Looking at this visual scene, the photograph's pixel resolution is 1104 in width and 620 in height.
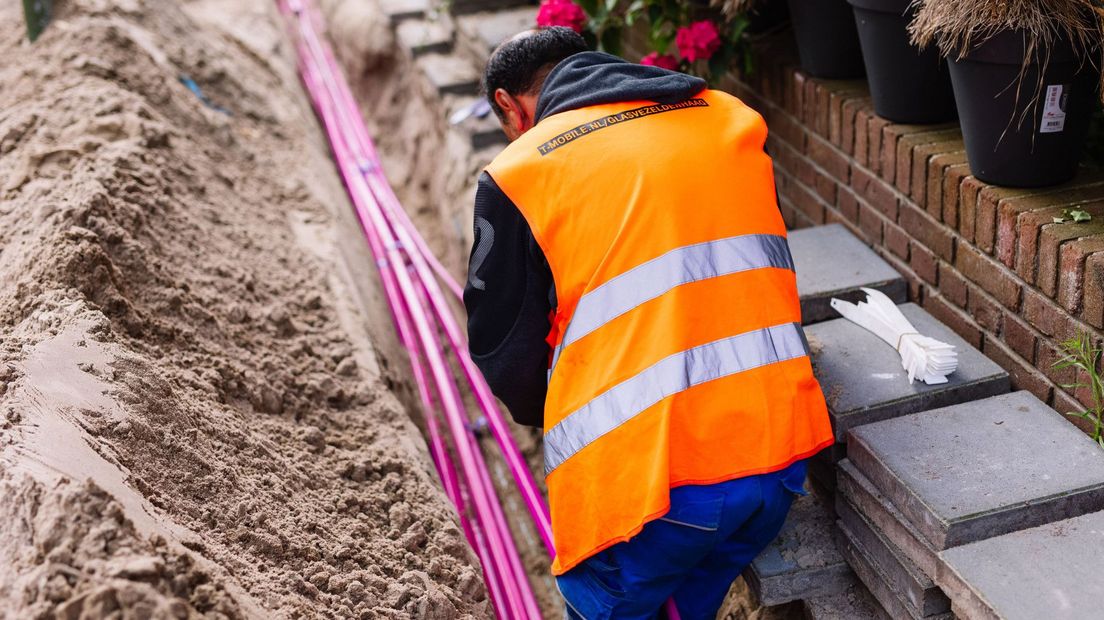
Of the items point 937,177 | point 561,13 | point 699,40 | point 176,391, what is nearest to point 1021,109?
point 937,177

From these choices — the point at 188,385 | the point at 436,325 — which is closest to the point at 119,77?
the point at 436,325

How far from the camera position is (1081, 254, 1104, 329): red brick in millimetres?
2453

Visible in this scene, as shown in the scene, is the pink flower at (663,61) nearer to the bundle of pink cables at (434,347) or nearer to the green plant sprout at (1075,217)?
the bundle of pink cables at (434,347)

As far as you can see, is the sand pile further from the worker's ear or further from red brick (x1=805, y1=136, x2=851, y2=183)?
red brick (x1=805, y1=136, x2=851, y2=183)

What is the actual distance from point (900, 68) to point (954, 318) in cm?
78

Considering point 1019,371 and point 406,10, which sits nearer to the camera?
point 1019,371

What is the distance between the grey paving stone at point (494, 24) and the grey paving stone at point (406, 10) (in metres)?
0.87

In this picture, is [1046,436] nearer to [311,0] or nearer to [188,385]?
[188,385]

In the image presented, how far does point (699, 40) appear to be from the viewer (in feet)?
12.7

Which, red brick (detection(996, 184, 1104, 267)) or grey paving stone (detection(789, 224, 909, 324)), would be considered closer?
red brick (detection(996, 184, 1104, 267))

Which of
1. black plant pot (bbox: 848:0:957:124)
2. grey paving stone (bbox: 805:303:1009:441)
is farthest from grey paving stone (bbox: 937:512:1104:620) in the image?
black plant pot (bbox: 848:0:957:124)

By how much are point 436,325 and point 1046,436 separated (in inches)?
128

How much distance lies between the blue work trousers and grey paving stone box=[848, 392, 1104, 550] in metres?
0.24

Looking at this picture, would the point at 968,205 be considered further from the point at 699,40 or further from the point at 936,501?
the point at 699,40
